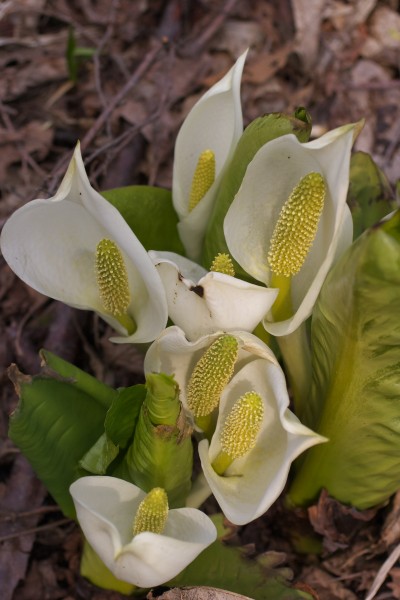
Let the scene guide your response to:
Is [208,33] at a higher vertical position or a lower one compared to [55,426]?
higher

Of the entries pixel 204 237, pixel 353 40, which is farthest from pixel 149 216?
pixel 353 40

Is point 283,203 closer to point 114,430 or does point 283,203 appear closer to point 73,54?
point 114,430

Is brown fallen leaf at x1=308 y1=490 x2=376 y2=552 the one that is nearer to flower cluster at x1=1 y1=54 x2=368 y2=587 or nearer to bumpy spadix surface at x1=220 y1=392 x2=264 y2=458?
flower cluster at x1=1 y1=54 x2=368 y2=587

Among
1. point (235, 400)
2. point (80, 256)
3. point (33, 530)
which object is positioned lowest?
point (33, 530)

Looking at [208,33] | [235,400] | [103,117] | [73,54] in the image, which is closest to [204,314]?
[235,400]

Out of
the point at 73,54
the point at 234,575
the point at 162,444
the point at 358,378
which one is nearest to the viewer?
the point at 162,444

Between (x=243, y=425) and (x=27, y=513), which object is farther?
(x=27, y=513)

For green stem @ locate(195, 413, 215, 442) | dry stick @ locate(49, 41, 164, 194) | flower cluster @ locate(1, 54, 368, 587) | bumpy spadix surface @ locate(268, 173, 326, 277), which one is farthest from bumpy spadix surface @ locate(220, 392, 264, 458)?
dry stick @ locate(49, 41, 164, 194)
